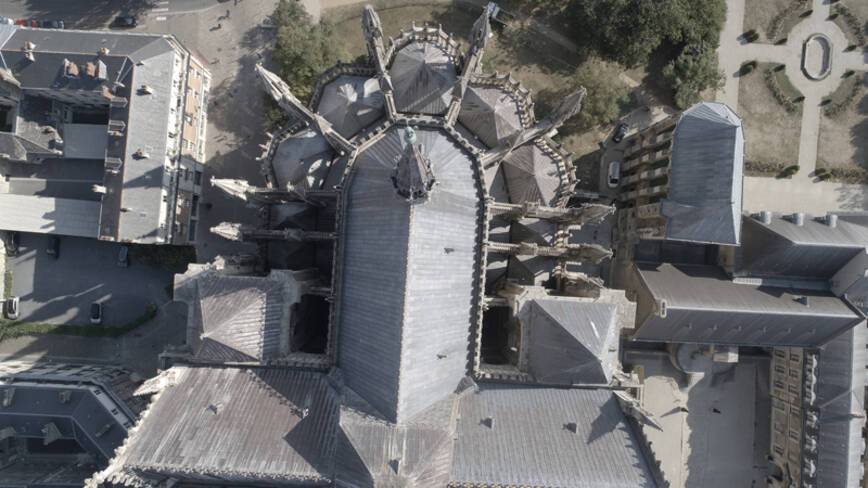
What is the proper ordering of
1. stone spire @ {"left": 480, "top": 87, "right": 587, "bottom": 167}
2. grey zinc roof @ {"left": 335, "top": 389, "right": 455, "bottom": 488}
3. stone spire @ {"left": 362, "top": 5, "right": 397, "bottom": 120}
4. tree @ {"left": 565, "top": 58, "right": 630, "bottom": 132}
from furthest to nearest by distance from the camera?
tree @ {"left": 565, "top": 58, "right": 630, "bottom": 132} → stone spire @ {"left": 362, "top": 5, "right": 397, "bottom": 120} → stone spire @ {"left": 480, "top": 87, "right": 587, "bottom": 167} → grey zinc roof @ {"left": 335, "top": 389, "right": 455, "bottom": 488}

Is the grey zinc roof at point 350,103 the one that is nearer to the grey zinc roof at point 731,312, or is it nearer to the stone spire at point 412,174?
the stone spire at point 412,174

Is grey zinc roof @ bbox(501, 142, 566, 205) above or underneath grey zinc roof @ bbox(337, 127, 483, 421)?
above

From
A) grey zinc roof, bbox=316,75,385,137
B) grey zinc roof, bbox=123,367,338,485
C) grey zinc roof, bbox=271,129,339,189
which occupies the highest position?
grey zinc roof, bbox=316,75,385,137

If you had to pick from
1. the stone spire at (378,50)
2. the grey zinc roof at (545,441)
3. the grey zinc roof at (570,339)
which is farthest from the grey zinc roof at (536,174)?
the grey zinc roof at (545,441)

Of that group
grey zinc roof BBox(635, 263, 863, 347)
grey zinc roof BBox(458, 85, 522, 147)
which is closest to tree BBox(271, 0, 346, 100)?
grey zinc roof BBox(458, 85, 522, 147)

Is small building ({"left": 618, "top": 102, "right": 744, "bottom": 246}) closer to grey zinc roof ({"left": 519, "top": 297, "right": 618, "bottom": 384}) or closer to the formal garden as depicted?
the formal garden

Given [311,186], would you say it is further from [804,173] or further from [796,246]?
[804,173]
